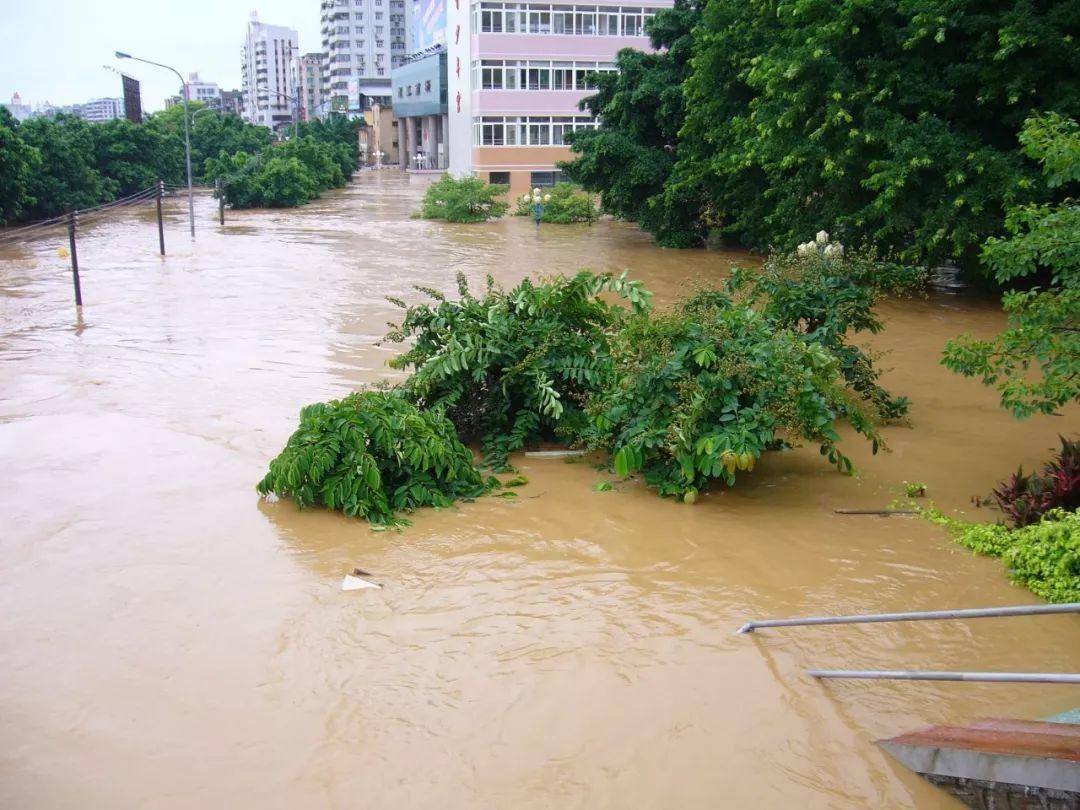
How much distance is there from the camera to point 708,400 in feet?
25.7

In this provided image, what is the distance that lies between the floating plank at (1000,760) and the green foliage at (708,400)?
10.5 feet

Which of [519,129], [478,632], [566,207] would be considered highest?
[519,129]

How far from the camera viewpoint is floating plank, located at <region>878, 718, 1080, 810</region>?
12.4 feet

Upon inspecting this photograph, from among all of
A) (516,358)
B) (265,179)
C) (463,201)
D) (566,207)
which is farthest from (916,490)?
(265,179)

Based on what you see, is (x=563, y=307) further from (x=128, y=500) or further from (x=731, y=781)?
(x=731, y=781)

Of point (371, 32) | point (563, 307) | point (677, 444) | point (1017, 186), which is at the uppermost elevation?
point (371, 32)

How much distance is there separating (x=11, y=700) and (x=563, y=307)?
6.10m

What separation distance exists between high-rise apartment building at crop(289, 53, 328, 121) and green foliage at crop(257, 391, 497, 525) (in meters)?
151

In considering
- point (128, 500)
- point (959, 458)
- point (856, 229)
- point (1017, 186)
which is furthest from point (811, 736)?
point (856, 229)

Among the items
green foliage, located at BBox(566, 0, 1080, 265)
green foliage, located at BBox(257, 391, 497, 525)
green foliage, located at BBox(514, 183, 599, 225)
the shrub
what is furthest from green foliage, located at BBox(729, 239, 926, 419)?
green foliage, located at BBox(514, 183, 599, 225)

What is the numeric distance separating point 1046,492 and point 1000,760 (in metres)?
4.08

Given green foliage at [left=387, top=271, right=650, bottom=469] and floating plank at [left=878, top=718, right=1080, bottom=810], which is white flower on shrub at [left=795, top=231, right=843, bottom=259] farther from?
floating plank at [left=878, top=718, right=1080, bottom=810]

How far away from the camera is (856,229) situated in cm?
1828

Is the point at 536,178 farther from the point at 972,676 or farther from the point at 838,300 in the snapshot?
the point at 972,676
